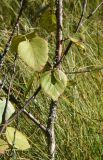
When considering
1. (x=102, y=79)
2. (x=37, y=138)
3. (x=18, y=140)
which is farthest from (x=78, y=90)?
(x=18, y=140)

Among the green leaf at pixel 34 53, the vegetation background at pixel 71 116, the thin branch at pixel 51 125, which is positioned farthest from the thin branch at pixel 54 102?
the green leaf at pixel 34 53

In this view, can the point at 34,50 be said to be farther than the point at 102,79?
No

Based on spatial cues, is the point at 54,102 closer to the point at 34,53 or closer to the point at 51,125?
the point at 51,125

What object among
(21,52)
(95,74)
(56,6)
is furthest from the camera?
(95,74)

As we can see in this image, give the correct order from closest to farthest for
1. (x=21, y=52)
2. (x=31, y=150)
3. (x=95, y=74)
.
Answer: (x=21, y=52) < (x=31, y=150) < (x=95, y=74)

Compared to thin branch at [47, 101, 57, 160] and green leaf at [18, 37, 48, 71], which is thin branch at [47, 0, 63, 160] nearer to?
thin branch at [47, 101, 57, 160]

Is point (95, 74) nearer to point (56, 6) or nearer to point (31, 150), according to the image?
point (31, 150)
